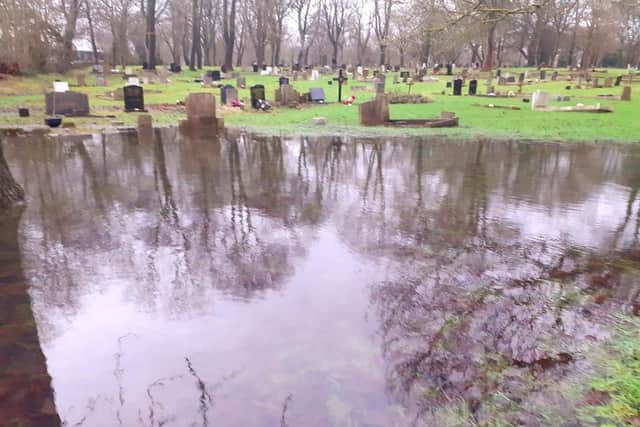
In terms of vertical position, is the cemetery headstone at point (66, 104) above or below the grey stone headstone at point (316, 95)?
below

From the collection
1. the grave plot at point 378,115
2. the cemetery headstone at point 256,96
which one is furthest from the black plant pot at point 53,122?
the grave plot at point 378,115

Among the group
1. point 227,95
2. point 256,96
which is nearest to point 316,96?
point 256,96

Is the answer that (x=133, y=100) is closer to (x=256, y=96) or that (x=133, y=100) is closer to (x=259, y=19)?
(x=256, y=96)

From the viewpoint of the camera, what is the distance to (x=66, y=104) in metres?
17.5

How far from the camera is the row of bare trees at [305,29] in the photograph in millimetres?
15383

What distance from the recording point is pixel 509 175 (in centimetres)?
927

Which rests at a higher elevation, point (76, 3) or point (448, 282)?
point (76, 3)

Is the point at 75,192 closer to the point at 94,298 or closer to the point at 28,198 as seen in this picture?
the point at 28,198

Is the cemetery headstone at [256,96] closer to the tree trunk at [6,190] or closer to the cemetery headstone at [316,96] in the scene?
the cemetery headstone at [316,96]

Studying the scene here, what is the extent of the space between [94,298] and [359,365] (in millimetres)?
2453

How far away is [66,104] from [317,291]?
16.5 meters

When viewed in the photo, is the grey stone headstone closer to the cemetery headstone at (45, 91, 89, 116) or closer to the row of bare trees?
the row of bare trees

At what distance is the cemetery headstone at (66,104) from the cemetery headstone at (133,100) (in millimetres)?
1885

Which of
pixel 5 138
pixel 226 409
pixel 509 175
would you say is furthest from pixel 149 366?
pixel 5 138
